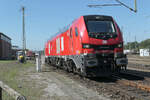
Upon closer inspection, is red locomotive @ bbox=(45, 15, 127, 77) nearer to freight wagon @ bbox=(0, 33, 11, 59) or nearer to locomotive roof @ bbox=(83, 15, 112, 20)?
locomotive roof @ bbox=(83, 15, 112, 20)

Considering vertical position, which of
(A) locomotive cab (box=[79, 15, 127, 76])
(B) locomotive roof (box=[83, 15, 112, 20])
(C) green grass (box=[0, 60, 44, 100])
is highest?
(B) locomotive roof (box=[83, 15, 112, 20])

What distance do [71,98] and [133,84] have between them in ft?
11.0

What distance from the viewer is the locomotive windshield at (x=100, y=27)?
10812 mm

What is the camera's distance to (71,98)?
7004 millimetres

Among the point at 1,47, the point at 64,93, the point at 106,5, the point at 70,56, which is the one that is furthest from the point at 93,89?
the point at 1,47

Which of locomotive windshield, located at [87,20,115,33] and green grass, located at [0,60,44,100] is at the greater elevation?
locomotive windshield, located at [87,20,115,33]

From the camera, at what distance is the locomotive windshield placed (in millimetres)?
10812

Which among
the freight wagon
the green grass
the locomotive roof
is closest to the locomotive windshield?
the locomotive roof

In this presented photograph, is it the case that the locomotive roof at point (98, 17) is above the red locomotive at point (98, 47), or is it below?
above

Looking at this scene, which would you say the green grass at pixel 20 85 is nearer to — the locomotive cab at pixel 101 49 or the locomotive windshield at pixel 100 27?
the locomotive cab at pixel 101 49

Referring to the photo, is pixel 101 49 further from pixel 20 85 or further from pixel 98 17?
pixel 20 85

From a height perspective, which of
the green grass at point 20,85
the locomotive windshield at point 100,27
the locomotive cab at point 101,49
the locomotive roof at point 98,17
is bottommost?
the green grass at point 20,85

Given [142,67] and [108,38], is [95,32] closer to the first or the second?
[108,38]

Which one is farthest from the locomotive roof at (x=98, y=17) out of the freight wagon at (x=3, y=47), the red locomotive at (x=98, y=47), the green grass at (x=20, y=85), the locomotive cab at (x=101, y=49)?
the freight wagon at (x=3, y=47)
